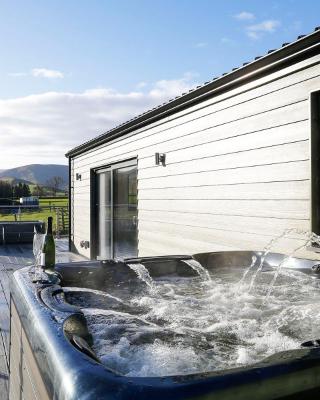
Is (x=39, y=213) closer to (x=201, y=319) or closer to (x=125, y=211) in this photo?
(x=125, y=211)

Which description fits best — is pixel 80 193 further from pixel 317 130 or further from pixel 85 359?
pixel 85 359

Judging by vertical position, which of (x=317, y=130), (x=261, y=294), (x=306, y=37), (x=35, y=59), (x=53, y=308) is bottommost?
(x=261, y=294)

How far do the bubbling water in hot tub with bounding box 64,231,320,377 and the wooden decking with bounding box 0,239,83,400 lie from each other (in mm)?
671

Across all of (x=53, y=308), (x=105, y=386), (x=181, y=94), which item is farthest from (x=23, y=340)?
(x=181, y=94)

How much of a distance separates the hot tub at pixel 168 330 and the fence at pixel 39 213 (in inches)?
363

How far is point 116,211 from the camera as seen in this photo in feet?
22.8

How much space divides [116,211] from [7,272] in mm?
1920

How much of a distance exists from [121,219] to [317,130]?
4202 mm

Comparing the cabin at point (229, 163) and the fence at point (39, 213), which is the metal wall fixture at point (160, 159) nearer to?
the cabin at point (229, 163)

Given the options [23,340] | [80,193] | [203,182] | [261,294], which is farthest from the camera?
[80,193]

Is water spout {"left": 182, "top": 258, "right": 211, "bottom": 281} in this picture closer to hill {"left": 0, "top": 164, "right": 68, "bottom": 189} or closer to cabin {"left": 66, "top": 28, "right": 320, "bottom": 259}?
cabin {"left": 66, "top": 28, "right": 320, "bottom": 259}

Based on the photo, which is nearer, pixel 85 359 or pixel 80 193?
pixel 85 359

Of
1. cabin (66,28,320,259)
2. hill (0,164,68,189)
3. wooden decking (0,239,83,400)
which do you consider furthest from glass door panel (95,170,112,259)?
hill (0,164,68,189)

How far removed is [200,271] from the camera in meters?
3.18
